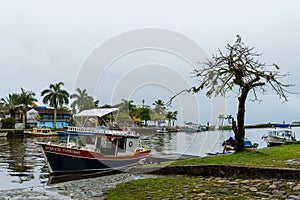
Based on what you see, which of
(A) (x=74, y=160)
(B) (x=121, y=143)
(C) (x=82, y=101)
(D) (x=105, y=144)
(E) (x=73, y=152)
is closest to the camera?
(E) (x=73, y=152)

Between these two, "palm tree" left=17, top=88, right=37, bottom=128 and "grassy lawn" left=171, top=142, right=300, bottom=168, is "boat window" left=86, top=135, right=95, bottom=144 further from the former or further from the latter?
"palm tree" left=17, top=88, right=37, bottom=128

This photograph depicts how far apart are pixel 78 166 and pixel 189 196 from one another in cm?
1248

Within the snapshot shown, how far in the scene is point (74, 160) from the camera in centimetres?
1925

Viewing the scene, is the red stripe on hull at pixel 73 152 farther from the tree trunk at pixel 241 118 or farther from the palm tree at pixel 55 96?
the palm tree at pixel 55 96

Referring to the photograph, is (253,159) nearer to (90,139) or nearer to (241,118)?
(241,118)

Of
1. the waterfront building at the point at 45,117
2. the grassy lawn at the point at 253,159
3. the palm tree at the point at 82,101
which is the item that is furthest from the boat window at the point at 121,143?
the waterfront building at the point at 45,117

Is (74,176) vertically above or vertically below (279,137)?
below

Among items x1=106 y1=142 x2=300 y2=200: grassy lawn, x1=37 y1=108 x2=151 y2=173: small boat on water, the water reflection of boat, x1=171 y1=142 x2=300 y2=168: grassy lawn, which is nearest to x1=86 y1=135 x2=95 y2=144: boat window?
x1=37 y1=108 x2=151 y2=173: small boat on water

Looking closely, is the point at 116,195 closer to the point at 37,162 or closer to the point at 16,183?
the point at 16,183

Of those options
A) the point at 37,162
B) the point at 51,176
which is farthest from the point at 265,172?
the point at 37,162

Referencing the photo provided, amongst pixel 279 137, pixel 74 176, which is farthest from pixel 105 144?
pixel 279 137

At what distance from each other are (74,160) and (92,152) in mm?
1321

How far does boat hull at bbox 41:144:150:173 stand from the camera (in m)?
19.2

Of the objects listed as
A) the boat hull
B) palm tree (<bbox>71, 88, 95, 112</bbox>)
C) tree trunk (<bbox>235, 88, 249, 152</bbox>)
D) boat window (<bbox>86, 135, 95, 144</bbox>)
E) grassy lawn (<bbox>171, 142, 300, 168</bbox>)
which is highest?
palm tree (<bbox>71, 88, 95, 112</bbox>)
